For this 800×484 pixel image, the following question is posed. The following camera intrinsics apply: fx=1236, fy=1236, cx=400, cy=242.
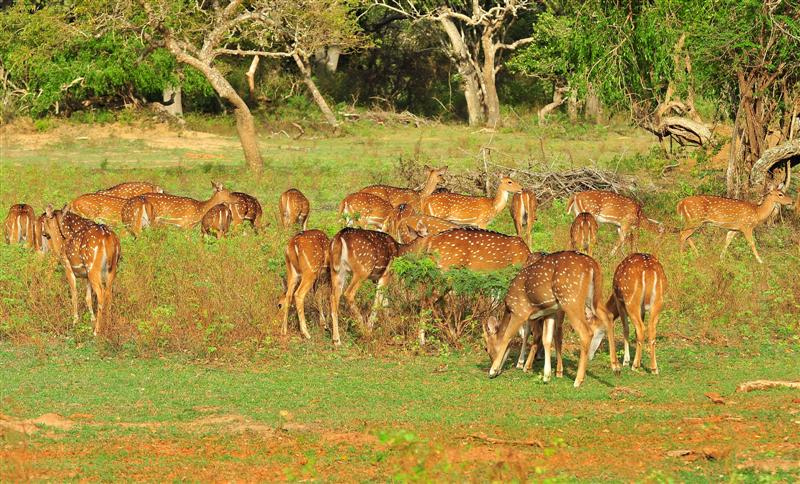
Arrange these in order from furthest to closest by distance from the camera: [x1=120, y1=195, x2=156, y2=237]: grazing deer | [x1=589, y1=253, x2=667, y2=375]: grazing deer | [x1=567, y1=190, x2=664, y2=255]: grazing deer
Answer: [x1=567, y1=190, x2=664, y2=255]: grazing deer, [x1=120, y1=195, x2=156, y2=237]: grazing deer, [x1=589, y1=253, x2=667, y2=375]: grazing deer

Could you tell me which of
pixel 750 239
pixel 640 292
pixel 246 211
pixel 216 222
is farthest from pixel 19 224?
pixel 750 239

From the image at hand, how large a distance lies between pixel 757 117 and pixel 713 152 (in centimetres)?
194

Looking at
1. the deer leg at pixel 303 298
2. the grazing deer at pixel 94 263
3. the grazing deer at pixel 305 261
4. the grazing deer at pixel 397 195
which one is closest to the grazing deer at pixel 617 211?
the grazing deer at pixel 397 195

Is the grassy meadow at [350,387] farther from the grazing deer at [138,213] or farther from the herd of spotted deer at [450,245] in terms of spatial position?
the grazing deer at [138,213]

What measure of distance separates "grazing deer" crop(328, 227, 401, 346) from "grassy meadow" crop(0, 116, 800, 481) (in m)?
0.29

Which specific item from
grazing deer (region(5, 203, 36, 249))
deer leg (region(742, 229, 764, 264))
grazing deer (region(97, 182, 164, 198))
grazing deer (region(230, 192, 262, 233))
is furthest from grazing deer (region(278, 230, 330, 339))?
deer leg (region(742, 229, 764, 264))

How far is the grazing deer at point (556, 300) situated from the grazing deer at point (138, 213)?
745 cm

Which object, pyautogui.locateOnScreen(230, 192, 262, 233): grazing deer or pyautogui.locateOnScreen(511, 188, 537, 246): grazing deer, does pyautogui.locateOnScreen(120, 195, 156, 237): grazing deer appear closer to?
pyautogui.locateOnScreen(230, 192, 262, 233): grazing deer

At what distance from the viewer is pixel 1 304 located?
14125 mm

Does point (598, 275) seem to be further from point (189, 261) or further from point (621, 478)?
point (189, 261)

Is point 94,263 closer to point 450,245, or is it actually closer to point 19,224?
point 19,224

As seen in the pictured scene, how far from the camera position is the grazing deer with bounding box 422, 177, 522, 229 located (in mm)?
18844

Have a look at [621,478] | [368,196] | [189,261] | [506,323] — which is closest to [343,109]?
[368,196]

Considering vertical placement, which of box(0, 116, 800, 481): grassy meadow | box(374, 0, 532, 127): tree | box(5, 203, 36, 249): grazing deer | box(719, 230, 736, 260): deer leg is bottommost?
box(0, 116, 800, 481): grassy meadow
